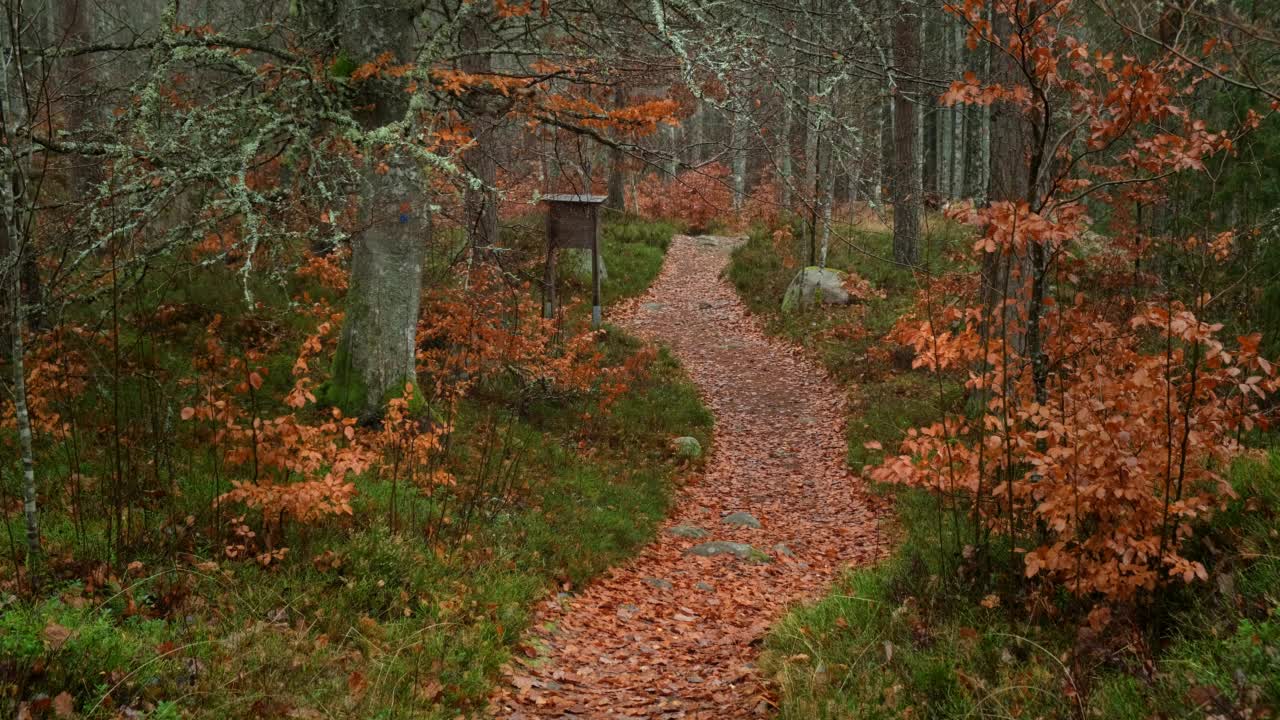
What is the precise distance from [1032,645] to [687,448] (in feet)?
22.8

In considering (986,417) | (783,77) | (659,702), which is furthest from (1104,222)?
(659,702)

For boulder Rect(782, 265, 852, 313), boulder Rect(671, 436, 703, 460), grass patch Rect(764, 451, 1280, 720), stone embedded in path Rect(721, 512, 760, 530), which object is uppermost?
boulder Rect(782, 265, 852, 313)

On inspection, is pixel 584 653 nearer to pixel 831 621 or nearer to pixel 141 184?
pixel 831 621

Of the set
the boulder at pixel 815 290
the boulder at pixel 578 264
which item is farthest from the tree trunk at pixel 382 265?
the boulder at pixel 815 290

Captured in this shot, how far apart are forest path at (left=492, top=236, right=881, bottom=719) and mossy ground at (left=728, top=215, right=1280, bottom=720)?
507 mm

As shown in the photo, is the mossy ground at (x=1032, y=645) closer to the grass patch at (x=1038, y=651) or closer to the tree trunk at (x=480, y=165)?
the grass patch at (x=1038, y=651)

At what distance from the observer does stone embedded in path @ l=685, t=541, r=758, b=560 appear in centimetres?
828

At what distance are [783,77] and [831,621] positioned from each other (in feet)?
15.1

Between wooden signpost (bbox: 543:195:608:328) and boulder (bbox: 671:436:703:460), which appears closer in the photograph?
boulder (bbox: 671:436:703:460)

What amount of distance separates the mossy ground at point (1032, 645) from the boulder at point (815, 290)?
11.9 meters

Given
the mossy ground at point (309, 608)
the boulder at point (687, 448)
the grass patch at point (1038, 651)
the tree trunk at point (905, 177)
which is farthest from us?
the tree trunk at point (905, 177)

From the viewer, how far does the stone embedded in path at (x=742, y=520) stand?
9.36 metres

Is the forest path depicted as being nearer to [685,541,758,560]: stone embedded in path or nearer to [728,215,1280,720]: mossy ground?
[685,541,758,560]: stone embedded in path

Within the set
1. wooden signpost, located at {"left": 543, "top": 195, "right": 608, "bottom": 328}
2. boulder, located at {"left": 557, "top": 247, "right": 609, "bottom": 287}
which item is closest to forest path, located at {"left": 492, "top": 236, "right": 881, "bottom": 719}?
wooden signpost, located at {"left": 543, "top": 195, "right": 608, "bottom": 328}
